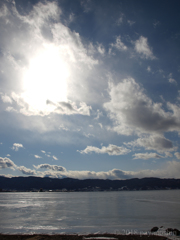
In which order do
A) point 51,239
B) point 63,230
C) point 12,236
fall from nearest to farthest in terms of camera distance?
1. point 51,239
2. point 12,236
3. point 63,230

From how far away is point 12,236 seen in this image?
30688 millimetres

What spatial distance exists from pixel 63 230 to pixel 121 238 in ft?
42.7

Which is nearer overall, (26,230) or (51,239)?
(51,239)

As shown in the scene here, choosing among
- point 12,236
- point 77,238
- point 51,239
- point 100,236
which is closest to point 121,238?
point 100,236

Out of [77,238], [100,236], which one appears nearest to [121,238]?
[100,236]

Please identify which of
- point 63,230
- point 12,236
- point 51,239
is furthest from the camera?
point 63,230

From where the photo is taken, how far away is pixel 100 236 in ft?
98.1

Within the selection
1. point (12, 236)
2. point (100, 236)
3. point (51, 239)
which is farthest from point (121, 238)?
point (12, 236)

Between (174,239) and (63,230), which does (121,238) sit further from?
(63,230)

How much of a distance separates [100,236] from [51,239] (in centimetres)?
821

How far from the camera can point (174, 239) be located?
1142 inches

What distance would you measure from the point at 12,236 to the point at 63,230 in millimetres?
9834

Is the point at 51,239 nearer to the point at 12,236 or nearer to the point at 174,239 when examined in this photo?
the point at 12,236

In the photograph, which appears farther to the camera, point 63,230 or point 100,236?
point 63,230
